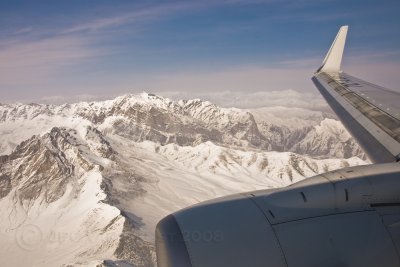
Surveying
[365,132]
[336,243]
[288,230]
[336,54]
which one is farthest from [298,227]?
[336,54]

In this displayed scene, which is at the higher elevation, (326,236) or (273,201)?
(273,201)

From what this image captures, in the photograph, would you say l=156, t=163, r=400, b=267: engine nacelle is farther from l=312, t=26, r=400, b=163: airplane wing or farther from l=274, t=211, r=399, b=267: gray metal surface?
l=312, t=26, r=400, b=163: airplane wing

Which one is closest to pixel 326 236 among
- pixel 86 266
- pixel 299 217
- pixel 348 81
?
pixel 299 217

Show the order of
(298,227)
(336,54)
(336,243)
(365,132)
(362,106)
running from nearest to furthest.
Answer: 1. (336,243)
2. (298,227)
3. (365,132)
4. (362,106)
5. (336,54)

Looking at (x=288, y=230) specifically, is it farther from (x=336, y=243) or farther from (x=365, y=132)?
(x=365, y=132)

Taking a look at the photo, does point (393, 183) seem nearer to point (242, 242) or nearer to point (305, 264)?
point (305, 264)
